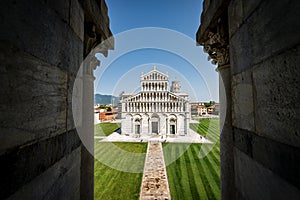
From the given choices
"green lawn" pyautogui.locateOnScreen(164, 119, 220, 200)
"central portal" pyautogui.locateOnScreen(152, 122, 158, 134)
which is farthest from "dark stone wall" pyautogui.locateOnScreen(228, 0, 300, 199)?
"central portal" pyautogui.locateOnScreen(152, 122, 158, 134)

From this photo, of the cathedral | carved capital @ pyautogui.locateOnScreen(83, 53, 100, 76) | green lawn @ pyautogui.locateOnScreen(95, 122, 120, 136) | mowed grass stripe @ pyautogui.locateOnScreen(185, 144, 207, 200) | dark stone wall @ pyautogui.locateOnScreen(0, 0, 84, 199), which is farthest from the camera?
green lawn @ pyautogui.locateOnScreen(95, 122, 120, 136)

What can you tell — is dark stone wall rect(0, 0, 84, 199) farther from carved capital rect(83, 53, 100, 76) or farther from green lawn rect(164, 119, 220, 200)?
green lawn rect(164, 119, 220, 200)

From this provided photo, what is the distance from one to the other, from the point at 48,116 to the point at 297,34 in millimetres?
1780

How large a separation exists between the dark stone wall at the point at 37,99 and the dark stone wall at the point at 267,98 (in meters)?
1.65

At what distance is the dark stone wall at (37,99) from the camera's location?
34.5 inches

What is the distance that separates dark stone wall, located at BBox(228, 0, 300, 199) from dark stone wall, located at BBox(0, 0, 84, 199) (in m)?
1.65

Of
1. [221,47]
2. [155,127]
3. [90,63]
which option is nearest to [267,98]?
[221,47]

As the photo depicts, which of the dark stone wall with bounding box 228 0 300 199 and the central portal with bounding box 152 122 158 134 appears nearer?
the dark stone wall with bounding box 228 0 300 199

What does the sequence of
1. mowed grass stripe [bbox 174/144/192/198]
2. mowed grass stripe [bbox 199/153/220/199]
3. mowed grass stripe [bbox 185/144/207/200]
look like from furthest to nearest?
mowed grass stripe [bbox 174/144/192/198]
mowed grass stripe [bbox 199/153/220/199]
mowed grass stripe [bbox 185/144/207/200]

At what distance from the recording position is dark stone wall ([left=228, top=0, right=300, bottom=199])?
956 mm

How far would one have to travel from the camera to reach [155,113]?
31.3 metres

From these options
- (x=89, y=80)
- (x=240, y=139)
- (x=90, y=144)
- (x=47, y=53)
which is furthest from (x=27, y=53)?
(x=240, y=139)

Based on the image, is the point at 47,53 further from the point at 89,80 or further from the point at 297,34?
the point at 297,34

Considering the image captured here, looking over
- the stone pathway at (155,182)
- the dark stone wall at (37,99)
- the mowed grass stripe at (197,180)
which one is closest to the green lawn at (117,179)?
the stone pathway at (155,182)
